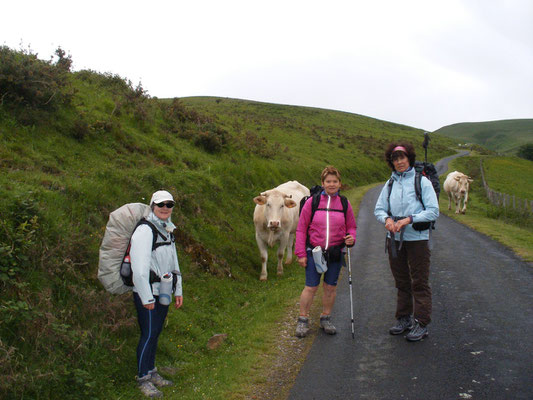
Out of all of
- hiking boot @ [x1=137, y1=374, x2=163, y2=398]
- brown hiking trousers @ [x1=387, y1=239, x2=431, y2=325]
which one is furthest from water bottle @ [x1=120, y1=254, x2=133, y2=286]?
brown hiking trousers @ [x1=387, y1=239, x2=431, y2=325]

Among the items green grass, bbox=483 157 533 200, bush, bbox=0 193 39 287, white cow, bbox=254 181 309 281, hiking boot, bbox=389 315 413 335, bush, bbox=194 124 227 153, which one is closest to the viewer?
bush, bbox=0 193 39 287

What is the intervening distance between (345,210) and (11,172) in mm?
5848

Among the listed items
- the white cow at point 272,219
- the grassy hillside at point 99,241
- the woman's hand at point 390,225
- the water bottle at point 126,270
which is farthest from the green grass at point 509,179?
the water bottle at point 126,270

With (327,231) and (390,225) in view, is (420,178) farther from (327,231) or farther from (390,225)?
(327,231)

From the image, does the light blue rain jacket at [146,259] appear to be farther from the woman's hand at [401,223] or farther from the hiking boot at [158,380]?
the woman's hand at [401,223]

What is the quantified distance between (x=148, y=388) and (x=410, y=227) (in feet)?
13.3

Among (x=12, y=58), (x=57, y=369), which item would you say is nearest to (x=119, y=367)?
(x=57, y=369)

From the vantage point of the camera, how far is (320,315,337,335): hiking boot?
6320 mm

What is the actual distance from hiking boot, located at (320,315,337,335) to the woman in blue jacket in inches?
35.7

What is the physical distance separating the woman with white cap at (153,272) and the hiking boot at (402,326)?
11.3 ft

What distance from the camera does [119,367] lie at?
505cm

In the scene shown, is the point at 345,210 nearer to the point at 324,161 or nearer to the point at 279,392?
the point at 279,392

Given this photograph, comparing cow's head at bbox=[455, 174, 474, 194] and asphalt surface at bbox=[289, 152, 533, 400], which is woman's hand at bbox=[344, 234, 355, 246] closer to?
asphalt surface at bbox=[289, 152, 533, 400]

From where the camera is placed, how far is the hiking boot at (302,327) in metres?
6.31
